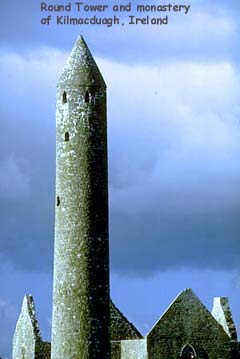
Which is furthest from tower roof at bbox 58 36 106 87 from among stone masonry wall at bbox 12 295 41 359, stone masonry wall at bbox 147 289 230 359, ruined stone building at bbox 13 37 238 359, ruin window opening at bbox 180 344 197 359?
ruin window opening at bbox 180 344 197 359

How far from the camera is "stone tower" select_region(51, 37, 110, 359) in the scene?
125ft

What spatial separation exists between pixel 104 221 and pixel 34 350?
5922mm

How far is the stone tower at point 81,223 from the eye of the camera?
38.2m

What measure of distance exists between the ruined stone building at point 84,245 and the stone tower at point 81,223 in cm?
3

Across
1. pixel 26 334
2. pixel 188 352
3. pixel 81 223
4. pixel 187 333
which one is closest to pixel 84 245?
pixel 81 223

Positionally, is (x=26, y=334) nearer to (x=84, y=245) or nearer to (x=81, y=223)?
(x=84, y=245)

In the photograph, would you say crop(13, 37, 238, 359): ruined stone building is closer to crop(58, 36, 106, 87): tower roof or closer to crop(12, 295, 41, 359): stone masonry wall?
crop(58, 36, 106, 87): tower roof

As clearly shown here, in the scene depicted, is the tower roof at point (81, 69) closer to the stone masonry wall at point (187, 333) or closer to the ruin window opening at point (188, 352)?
the stone masonry wall at point (187, 333)

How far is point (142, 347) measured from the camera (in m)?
40.9

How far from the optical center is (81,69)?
132 feet

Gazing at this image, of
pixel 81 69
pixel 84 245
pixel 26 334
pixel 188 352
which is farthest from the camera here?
pixel 26 334

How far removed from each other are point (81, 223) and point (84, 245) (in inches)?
28.6

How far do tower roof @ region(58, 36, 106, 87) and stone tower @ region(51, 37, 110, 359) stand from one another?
3cm

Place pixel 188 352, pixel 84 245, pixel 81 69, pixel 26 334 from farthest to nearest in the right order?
pixel 26 334 → pixel 188 352 → pixel 81 69 → pixel 84 245
